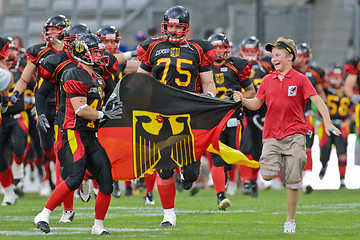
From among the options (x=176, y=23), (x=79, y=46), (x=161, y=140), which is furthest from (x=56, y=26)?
(x=161, y=140)

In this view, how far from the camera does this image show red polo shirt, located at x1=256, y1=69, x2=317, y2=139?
738 centimetres

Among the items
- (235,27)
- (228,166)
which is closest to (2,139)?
(228,166)

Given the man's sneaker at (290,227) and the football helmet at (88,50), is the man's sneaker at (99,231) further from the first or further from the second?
the man's sneaker at (290,227)

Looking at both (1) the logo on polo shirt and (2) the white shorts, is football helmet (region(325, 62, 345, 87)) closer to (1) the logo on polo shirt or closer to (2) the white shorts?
(1) the logo on polo shirt

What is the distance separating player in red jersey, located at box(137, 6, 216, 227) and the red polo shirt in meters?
1.00

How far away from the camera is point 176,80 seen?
8.16 meters

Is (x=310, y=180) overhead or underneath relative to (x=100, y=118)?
underneath

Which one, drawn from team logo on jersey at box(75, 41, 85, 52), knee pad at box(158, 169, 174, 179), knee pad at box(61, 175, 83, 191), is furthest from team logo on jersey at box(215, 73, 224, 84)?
knee pad at box(61, 175, 83, 191)

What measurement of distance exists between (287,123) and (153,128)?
1.33 m

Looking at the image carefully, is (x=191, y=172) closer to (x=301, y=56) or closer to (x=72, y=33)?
(x=72, y=33)

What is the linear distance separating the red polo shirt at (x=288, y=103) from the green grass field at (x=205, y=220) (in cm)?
94

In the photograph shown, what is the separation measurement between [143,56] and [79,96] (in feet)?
4.35

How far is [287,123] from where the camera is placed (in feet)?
24.3

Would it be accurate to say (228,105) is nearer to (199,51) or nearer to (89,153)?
(199,51)
